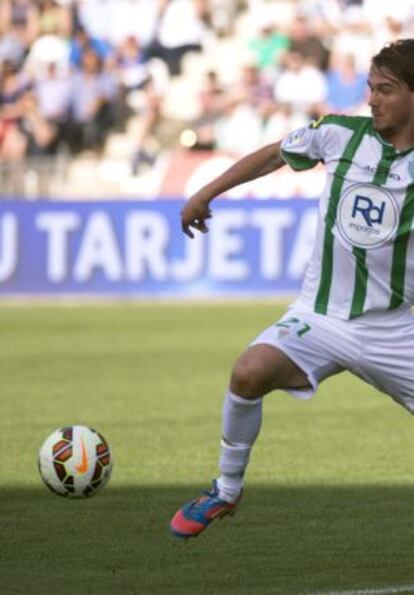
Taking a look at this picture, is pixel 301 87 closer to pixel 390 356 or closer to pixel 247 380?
pixel 390 356

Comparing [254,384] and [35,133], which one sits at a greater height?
[254,384]

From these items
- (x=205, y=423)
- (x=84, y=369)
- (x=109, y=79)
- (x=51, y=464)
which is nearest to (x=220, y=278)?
(x=109, y=79)

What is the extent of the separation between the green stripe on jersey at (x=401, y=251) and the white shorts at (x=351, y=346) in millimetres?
65

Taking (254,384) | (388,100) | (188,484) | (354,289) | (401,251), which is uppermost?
(388,100)

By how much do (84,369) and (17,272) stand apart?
6686 millimetres

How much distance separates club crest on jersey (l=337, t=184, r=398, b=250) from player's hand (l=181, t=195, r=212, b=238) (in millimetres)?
572

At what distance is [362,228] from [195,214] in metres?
0.71

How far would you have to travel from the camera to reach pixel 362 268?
6.37 metres

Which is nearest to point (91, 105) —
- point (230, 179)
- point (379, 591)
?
point (230, 179)

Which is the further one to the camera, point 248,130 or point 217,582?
point 248,130

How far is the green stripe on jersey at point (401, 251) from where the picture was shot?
6297mm

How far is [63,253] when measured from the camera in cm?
2075

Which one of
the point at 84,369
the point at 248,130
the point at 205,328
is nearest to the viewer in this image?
the point at 84,369

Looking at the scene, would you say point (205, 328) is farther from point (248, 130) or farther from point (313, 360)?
point (313, 360)
